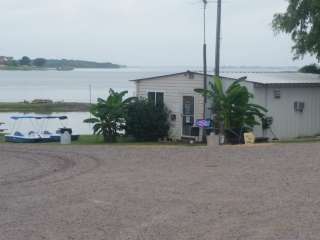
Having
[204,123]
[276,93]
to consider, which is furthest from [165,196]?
[276,93]

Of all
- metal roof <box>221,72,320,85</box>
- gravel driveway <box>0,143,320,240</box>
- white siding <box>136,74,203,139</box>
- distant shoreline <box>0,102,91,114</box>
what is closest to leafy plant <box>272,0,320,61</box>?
metal roof <box>221,72,320,85</box>

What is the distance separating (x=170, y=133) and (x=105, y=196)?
15.7 meters

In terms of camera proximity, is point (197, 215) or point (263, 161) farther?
point (263, 161)

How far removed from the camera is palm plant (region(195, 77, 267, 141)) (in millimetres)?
23891

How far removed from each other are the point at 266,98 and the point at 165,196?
13.9 m

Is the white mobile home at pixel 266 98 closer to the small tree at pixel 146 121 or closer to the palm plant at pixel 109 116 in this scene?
the small tree at pixel 146 121

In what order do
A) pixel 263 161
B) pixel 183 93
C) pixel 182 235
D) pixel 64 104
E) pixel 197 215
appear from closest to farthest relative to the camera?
pixel 182 235, pixel 197 215, pixel 263 161, pixel 183 93, pixel 64 104

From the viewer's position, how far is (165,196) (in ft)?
38.2

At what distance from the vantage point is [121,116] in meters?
26.6

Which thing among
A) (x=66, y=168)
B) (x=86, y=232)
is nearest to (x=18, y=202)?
(x=86, y=232)

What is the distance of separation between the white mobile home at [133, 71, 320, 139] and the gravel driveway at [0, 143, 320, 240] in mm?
6975

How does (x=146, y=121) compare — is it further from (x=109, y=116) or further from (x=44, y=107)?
(x=44, y=107)

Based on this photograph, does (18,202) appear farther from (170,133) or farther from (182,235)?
(170,133)

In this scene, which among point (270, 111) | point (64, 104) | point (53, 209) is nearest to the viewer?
point (53, 209)
